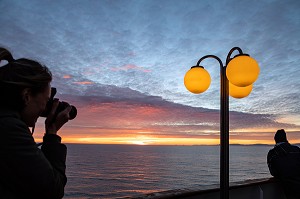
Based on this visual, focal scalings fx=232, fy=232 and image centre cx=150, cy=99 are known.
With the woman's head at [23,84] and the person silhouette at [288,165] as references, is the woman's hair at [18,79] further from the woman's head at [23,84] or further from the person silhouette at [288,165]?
the person silhouette at [288,165]

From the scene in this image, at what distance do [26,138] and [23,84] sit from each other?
0.23m

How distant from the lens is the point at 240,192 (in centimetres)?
331

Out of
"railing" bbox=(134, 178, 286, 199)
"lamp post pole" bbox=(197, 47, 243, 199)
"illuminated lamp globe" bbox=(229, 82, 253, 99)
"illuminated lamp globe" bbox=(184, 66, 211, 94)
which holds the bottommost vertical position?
"railing" bbox=(134, 178, 286, 199)

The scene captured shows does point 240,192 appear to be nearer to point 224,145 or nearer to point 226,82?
point 224,145

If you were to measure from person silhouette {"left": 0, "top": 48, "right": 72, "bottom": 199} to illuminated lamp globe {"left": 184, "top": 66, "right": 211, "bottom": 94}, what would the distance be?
196 centimetres

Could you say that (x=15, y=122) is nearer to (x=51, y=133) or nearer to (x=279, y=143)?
(x=51, y=133)

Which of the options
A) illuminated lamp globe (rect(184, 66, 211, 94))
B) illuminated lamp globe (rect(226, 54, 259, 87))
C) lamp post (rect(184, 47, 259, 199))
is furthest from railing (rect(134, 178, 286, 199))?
illuminated lamp globe (rect(226, 54, 259, 87))

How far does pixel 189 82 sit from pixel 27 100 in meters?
2.11

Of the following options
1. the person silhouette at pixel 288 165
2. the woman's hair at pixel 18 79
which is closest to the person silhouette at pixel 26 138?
the woman's hair at pixel 18 79

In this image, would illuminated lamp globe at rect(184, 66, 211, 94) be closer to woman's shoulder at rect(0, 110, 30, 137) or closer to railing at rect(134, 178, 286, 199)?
railing at rect(134, 178, 286, 199)

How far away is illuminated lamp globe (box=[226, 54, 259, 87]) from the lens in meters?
2.36

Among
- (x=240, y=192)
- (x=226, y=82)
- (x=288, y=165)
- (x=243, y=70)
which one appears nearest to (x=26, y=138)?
(x=243, y=70)

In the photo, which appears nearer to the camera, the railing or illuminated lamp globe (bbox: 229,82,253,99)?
the railing

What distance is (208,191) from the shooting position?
108 inches
